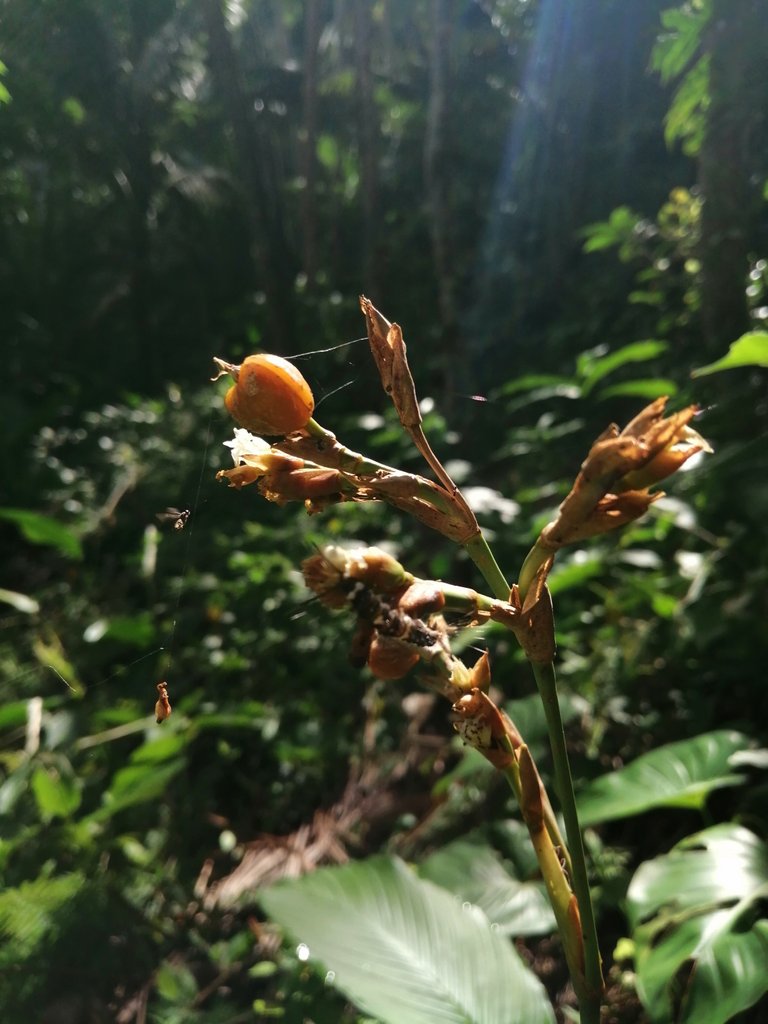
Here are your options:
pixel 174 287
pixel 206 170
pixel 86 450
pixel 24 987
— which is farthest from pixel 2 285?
pixel 24 987

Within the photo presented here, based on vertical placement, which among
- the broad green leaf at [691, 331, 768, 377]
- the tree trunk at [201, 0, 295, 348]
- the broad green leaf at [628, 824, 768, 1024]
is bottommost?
the broad green leaf at [628, 824, 768, 1024]

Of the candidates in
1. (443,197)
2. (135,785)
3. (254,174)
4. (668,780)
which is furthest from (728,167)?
(254,174)

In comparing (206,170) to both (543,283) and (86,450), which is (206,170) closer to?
(543,283)

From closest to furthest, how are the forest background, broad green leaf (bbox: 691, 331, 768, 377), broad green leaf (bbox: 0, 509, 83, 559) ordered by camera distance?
broad green leaf (bbox: 691, 331, 768, 377)
the forest background
broad green leaf (bbox: 0, 509, 83, 559)

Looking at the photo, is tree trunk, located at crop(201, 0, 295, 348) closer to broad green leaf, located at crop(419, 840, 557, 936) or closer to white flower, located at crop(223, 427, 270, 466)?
broad green leaf, located at crop(419, 840, 557, 936)

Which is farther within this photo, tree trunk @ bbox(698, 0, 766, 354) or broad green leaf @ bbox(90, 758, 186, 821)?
tree trunk @ bbox(698, 0, 766, 354)

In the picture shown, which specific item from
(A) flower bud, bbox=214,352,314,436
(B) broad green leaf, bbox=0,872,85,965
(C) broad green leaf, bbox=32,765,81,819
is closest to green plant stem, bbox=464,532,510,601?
(A) flower bud, bbox=214,352,314,436

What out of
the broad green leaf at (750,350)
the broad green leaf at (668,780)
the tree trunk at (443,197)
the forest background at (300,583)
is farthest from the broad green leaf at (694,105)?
the broad green leaf at (668,780)
